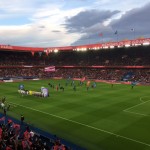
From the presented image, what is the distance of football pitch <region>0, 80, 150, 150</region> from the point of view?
1933 centimetres

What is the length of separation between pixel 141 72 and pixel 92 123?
1931 inches

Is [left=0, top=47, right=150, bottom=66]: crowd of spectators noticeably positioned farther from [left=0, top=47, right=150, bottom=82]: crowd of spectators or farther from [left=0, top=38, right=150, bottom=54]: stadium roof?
→ [left=0, top=38, right=150, bottom=54]: stadium roof

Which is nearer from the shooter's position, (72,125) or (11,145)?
(11,145)

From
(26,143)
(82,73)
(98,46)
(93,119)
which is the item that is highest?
(98,46)

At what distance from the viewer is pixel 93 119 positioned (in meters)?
25.2

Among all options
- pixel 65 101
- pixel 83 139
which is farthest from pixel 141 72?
pixel 83 139

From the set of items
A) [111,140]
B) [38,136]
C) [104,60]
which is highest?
[104,60]

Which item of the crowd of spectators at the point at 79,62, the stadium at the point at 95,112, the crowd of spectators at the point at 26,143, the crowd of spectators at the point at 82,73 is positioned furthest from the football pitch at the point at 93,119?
the crowd of spectators at the point at 79,62

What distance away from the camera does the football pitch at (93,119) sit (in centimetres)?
1933

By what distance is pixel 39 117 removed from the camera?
86.8ft

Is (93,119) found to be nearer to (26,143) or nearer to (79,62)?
(26,143)

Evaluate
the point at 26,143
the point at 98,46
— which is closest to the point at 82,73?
the point at 98,46

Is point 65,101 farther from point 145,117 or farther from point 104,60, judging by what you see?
point 104,60

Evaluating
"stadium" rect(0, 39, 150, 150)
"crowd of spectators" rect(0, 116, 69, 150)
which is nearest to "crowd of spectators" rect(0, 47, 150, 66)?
"stadium" rect(0, 39, 150, 150)
